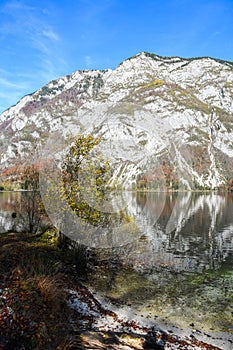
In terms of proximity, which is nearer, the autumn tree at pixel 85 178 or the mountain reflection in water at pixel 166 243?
the autumn tree at pixel 85 178

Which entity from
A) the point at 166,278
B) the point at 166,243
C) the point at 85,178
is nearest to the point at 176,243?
the point at 166,243

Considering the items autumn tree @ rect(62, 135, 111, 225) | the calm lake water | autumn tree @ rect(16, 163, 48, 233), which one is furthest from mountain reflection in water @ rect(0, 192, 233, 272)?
autumn tree @ rect(16, 163, 48, 233)

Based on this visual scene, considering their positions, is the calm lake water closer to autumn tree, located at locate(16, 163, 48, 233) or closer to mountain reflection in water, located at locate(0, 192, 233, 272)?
mountain reflection in water, located at locate(0, 192, 233, 272)

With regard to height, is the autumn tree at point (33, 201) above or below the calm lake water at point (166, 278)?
above

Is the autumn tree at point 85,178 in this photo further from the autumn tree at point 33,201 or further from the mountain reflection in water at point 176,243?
the autumn tree at point 33,201

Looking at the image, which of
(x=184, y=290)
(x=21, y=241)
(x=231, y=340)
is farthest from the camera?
(x=21, y=241)

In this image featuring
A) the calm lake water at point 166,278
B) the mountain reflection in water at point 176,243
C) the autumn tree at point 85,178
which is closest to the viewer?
the calm lake water at point 166,278

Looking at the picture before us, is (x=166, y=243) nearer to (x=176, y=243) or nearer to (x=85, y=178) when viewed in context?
(x=176, y=243)

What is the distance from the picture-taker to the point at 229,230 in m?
29.5

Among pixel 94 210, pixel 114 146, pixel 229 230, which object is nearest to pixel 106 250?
pixel 94 210

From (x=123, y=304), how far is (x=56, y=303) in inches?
140

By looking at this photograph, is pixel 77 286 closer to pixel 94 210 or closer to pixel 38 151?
pixel 94 210

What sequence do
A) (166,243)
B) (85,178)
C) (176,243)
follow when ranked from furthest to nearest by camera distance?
(176,243) < (166,243) < (85,178)

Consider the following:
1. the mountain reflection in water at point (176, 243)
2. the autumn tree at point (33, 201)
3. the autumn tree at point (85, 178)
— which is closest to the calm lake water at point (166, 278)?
the mountain reflection in water at point (176, 243)
